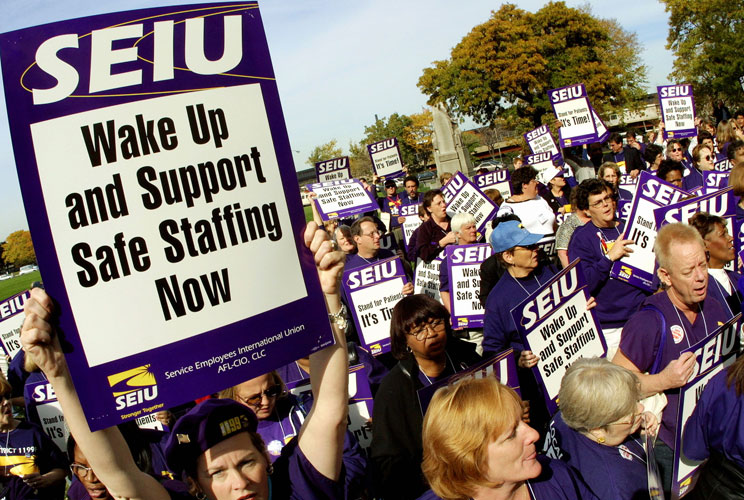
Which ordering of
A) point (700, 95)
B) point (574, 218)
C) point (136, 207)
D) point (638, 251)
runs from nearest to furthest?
point (136, 207) < point (638, 251) < point (574, 218) < point (700, 95)

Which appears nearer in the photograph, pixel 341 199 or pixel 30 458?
pixel 30 458

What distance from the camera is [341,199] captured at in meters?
10.9

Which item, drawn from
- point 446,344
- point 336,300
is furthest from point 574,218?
point 336,300

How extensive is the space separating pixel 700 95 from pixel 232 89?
46.4 metres

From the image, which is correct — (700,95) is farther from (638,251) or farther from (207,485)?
(207,485)

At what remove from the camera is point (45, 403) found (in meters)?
6.03

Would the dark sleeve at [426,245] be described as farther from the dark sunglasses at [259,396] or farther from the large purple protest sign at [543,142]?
the large purple protest sign at [543,142]

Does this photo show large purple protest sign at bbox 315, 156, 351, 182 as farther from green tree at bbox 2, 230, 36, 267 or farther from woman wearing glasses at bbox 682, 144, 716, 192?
green tree at bbox 2, 230, 36, 267

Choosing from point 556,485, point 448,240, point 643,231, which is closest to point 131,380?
point 556,485

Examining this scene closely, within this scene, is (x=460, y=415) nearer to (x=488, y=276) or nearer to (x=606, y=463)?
(x=606, y=463)

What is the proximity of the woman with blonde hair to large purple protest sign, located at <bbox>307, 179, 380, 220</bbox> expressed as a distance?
8.16 metres

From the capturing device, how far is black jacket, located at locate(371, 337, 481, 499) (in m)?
3.45

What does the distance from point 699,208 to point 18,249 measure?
3747 inches

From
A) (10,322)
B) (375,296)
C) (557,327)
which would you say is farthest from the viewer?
(10,322)
